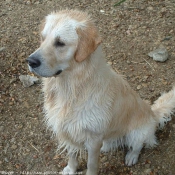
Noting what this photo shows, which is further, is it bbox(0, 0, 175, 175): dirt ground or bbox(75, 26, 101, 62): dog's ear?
bbox(0, 0, 175, 175): dirt ground

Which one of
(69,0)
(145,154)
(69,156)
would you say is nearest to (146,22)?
(69,0)

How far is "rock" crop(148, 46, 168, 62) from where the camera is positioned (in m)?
5.10

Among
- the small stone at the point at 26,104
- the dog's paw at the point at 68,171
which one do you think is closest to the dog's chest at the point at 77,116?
the dog's paw at the point at 68,171

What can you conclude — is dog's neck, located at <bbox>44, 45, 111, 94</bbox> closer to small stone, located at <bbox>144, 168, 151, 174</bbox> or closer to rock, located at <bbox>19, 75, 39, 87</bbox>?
small stone, located at <bbox>144, 168, 151, 174</bbox>

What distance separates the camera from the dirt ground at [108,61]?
4086 mm

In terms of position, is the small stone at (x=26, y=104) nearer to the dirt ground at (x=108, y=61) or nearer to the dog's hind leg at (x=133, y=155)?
the dirt ground at (x=108, y=61)

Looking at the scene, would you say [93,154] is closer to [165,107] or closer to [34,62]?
[165,107]

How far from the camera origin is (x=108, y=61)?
522 centimetres

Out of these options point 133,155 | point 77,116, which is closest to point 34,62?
point 77,116

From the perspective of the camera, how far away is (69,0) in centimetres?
627

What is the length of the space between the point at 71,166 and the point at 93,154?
463 mm

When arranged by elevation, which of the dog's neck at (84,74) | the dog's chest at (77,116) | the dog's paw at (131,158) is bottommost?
the dog's paw at (131,158)

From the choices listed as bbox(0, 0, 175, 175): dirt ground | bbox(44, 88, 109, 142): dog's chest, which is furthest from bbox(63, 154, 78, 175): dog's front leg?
bbox(44, 88, 109, 142): dog's chest

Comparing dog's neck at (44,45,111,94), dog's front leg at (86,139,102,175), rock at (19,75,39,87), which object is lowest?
rock at (19,75,39,87)
